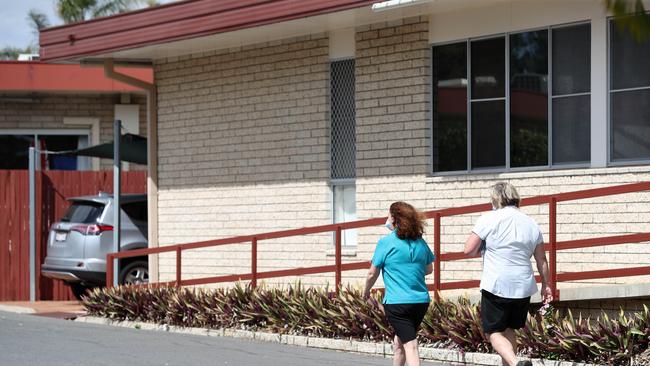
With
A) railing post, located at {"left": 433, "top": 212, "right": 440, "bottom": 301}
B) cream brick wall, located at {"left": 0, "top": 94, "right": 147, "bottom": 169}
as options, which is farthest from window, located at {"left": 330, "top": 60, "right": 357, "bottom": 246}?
cream brick wall, located at {"left": 0, "top": 94, "right": 147, "bottom": 169}

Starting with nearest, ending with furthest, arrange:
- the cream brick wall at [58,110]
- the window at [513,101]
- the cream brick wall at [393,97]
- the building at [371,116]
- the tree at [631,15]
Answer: the tree at [631,15]
the building at [371,116]
the window at [513,101]
the cream brick wall at [393,97]
the cream brick wall at [58,110]

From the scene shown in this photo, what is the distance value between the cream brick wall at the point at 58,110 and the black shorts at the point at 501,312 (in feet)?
53.6

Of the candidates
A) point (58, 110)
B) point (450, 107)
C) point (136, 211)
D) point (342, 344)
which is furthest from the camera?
point (58, 110)

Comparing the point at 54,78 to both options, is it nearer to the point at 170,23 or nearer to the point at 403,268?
the point at 170,23

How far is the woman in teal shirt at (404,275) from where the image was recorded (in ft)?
27.0

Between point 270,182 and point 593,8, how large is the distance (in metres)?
5.60

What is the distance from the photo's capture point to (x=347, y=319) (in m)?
11.8

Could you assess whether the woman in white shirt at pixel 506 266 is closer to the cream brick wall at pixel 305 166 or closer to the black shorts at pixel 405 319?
the black shorts at pixel 405 319

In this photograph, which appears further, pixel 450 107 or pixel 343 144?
pixel 343 144

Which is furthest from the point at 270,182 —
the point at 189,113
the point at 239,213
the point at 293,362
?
the point at 293,362

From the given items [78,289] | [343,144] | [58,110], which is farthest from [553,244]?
[58,110]

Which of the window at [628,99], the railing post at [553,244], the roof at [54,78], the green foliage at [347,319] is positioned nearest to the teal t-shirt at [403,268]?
the green foliage at [347,319]

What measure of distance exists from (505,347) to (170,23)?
334 inches

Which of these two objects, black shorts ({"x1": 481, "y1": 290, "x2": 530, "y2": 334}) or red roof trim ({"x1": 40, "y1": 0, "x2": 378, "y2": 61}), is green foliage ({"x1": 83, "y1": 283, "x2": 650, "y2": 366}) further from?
red roof trim ({"x1": 40, "y1": 0, "x2": 378, "y2": 61})
